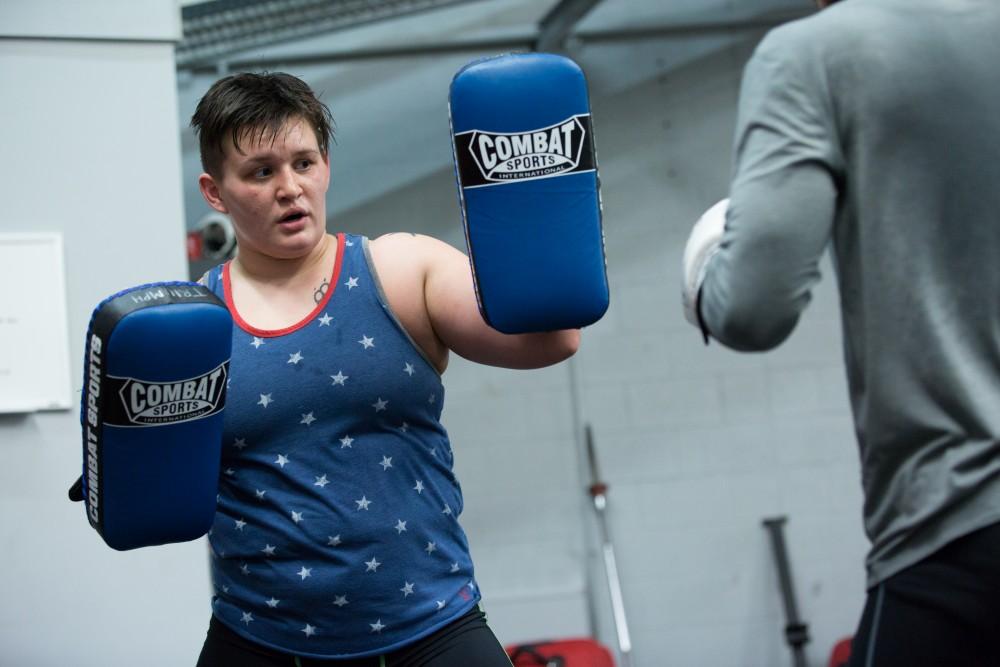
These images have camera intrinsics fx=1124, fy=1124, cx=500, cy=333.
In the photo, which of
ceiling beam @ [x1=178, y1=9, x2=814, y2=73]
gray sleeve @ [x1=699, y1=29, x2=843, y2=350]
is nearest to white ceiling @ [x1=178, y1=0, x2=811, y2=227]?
ceiling beam @ [x1=178, y1=9, x2=814, y2=73]

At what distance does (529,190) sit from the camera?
147cm

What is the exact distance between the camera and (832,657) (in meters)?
4.36

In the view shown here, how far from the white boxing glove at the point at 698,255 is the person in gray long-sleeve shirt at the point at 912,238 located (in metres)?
0.12

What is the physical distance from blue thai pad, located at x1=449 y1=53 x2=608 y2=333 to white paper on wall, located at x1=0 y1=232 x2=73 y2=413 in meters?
1.77

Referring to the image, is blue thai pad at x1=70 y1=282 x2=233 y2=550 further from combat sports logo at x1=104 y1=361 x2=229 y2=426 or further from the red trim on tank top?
the red trim on tank top

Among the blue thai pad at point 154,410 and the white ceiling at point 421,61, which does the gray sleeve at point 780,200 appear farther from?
the white ceiling at point 421,61

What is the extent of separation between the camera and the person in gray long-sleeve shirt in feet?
3.69

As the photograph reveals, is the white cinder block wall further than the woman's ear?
Yes

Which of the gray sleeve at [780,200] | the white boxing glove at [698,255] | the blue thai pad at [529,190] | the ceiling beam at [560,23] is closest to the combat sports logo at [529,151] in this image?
the blue thai pad at [529,190]

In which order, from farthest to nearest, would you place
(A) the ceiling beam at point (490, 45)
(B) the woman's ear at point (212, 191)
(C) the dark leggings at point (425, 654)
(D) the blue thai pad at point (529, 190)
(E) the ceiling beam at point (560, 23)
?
(A) the ceiling beam at point (490, 45), (E) the ceiling beam at point (560, 23), (B) the woman's ear at point (212, 191), (C) the dark leggings at point (425, 654), (D) the blue thai pad at point (529, 190)

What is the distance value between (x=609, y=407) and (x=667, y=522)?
521 mm

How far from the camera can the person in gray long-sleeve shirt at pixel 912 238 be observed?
3.69ft

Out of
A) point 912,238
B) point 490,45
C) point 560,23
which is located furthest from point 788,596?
point 912,238

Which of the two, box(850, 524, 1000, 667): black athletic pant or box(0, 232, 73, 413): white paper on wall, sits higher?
box(0, 232, 73, 413): white paper on wall
